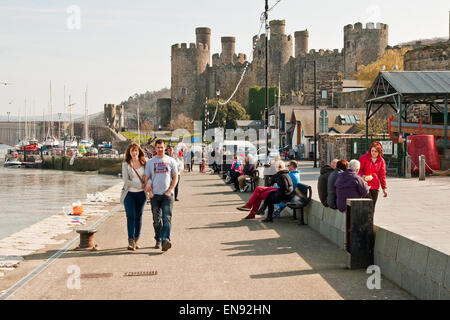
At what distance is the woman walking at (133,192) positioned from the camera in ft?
32.1

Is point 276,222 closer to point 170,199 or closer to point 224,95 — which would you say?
point 170,199

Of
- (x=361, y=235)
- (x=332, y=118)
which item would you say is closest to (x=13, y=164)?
(x=332, y=118)

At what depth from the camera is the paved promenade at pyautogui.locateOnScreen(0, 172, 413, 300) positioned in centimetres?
687

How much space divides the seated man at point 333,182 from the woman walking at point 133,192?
3.31 meters

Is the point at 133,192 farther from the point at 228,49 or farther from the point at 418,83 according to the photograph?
the point at 228,49

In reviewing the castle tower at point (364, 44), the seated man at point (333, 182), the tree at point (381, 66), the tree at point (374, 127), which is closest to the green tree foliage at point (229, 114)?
the tree at point (381, 66)

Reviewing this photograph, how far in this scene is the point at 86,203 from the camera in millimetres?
18344

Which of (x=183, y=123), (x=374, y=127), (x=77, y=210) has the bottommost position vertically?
(x=77, y=210)

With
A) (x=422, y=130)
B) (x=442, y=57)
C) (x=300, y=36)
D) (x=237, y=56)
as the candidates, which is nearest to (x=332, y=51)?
(x=300, y=36)

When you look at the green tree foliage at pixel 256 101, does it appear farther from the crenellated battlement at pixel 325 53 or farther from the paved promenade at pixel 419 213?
the paved promenade at pixel 419 213

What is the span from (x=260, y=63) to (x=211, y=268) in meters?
95.5

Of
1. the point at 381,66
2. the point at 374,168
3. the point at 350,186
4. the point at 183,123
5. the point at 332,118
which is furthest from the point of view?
the point at 183,123

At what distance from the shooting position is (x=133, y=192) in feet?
32.4

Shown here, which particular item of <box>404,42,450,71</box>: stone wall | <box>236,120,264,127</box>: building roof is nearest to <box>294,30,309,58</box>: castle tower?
<box>236,120,264,127</box>: building roof
